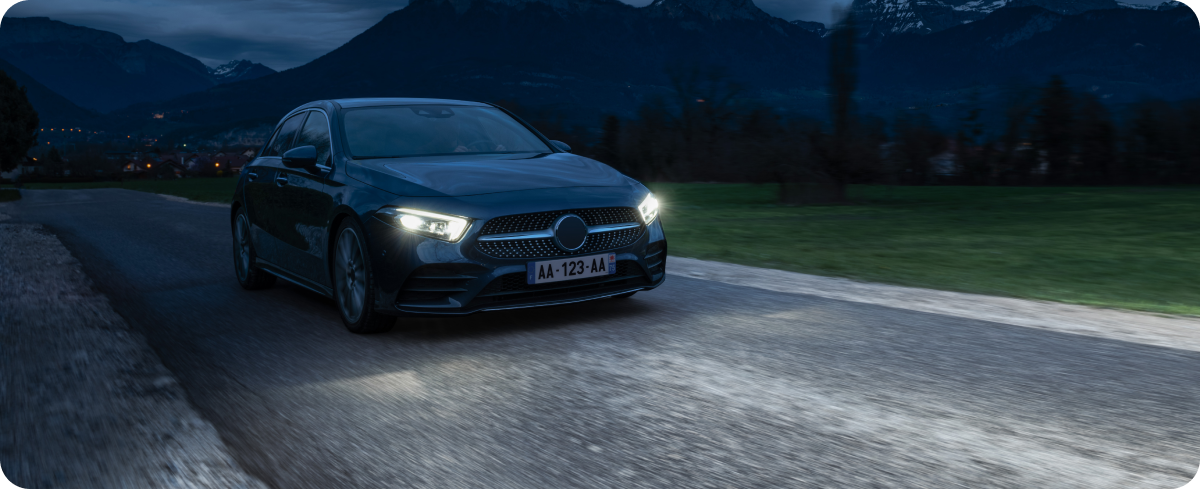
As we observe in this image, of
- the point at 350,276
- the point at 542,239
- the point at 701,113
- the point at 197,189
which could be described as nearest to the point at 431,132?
the point at 350,276

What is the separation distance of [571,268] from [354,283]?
1389 mm

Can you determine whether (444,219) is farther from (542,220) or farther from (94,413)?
(94,413)

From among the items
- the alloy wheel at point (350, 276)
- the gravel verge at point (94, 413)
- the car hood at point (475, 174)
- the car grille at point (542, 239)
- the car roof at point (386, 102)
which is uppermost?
the car roof at point (386, 102)

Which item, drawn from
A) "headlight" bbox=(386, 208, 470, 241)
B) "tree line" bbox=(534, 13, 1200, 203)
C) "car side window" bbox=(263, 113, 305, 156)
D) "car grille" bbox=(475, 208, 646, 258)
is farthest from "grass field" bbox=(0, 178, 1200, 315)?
"car side window" bbox=(263, 113, 305, 156)

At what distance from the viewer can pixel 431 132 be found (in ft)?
22.1

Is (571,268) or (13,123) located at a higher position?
(13,123)

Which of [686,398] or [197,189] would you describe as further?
[197,189]

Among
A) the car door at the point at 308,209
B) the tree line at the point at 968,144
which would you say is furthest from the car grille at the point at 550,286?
the tree line at the point at 968,144

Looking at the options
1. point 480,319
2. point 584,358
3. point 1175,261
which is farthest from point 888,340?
point 1175,261

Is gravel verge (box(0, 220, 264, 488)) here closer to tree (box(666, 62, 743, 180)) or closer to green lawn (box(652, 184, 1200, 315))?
green lawn (box(652, 184, 1200, 315))

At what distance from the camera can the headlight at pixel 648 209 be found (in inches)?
239

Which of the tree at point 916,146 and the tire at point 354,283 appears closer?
the tire at point 354,283

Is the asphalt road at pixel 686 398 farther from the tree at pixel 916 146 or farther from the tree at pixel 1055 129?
the tree at pixel 1055 129

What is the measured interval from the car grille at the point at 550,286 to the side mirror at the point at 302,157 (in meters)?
1.74
